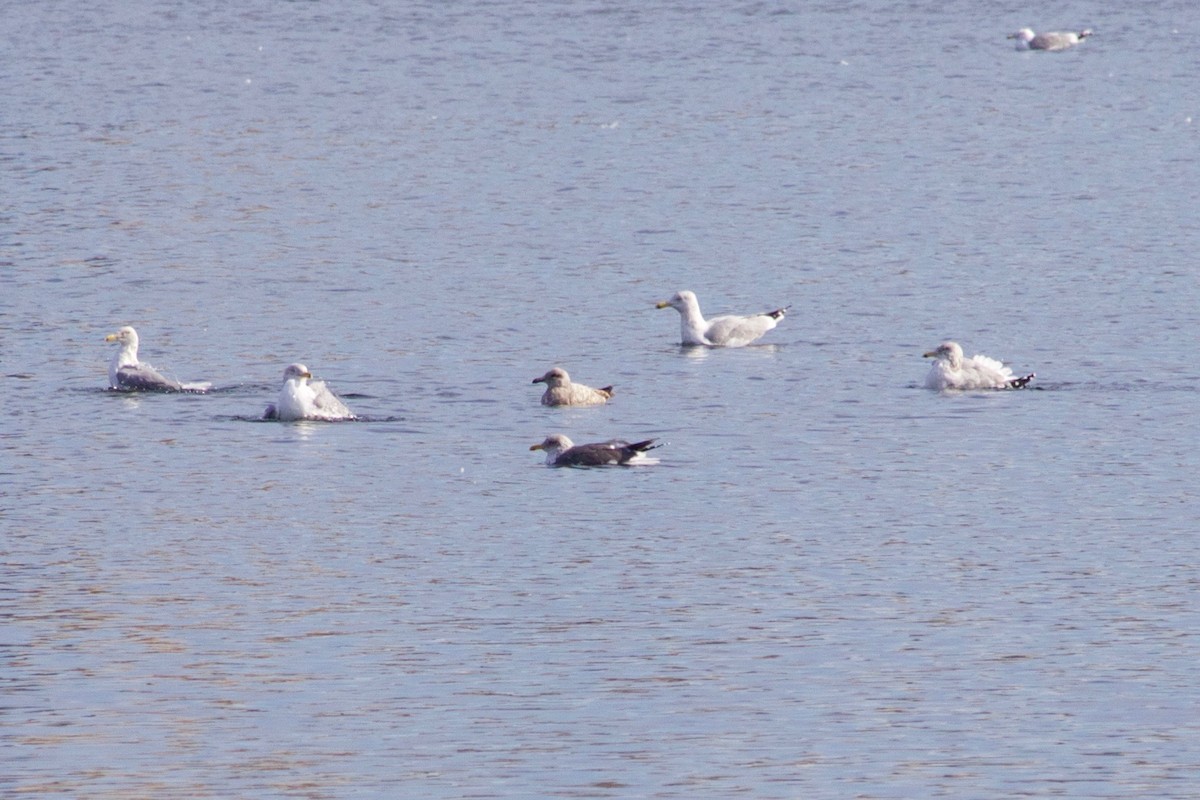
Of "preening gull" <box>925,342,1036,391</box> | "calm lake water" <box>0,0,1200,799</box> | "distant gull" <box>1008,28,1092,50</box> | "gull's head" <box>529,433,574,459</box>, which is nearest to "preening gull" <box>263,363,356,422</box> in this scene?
"calm lake water" <box>0,0,1200,799</box>

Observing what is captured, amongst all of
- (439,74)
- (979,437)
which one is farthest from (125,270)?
(439,74)

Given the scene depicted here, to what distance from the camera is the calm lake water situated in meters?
13.2

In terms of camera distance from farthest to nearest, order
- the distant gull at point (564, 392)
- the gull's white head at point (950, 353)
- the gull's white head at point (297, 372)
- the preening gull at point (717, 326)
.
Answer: the preening gull at point (717, 326), the gull's white head at point (950, 353), the distant gull at point (564, 392), the gull's white head at point (297, 372)

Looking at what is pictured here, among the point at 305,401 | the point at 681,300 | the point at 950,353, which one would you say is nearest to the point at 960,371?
the point at 950,353

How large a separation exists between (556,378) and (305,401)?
2409 mm

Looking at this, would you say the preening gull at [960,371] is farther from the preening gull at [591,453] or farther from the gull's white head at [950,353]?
the preening gull at [591,453]

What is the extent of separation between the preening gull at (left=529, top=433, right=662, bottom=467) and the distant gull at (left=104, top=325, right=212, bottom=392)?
5195 millimetres

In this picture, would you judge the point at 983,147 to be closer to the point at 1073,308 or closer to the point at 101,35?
the point at 1073,308

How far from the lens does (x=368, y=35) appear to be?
216ft

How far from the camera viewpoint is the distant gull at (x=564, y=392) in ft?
77.2

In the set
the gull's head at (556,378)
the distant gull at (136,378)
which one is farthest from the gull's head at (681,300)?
the distant gull at (136,378)

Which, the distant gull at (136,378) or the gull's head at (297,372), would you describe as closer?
the gull's head at (297,372)

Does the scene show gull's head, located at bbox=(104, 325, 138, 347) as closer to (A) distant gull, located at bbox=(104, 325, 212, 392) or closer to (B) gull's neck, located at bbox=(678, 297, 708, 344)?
(A) distant gull, located at bbox=(104, 325, 212, 392)

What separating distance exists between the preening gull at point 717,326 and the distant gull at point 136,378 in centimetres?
573
